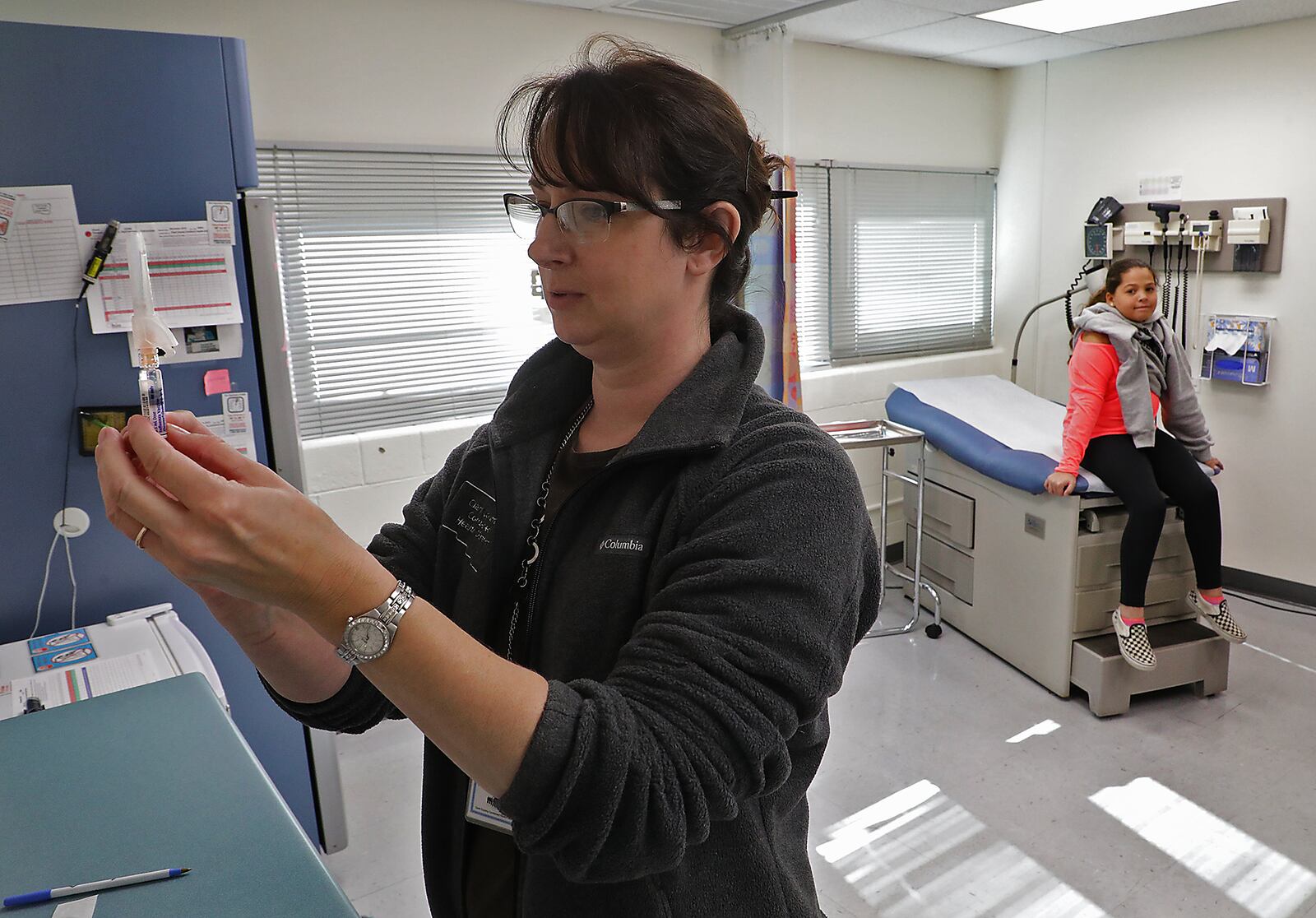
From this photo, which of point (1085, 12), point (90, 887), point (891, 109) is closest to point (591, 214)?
point (90, 887)

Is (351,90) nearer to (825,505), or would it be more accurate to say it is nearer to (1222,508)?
(825,505)

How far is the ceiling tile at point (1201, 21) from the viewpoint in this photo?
371 centimetres

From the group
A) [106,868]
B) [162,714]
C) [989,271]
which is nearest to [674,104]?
[106,868]

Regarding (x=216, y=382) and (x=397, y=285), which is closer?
(x=216, y=382)

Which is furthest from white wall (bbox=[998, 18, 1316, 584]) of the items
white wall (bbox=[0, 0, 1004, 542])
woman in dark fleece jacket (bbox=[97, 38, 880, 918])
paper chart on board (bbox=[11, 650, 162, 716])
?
paper chart on board (bbox=[11, 650, 162, 716])

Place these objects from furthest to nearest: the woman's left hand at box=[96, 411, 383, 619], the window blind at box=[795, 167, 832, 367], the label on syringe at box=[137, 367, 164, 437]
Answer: the window blind at box=[795, 167, 832, 367] < the label on syringe at box=[137, 367, 164, 437] < the woman's left hand at box=[96, 411, 383, 619]

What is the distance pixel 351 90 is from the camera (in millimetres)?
3240

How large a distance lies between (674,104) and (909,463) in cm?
360

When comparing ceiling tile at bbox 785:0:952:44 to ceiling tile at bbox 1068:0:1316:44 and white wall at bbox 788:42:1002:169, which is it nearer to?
white wall at bbox 788:42:1002:169

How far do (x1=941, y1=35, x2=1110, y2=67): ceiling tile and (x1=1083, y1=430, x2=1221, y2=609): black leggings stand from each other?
2.05 meters

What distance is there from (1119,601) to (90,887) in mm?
3280

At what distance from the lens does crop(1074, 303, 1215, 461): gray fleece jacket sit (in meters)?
3.35

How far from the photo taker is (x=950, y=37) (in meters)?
4.25

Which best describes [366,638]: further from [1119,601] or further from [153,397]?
[1119,601]
